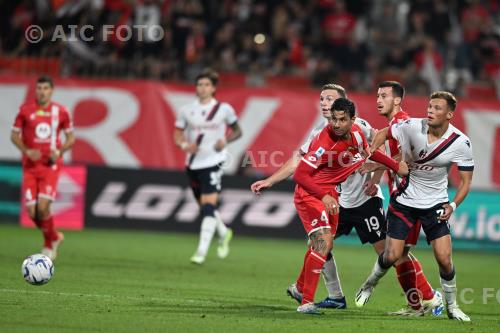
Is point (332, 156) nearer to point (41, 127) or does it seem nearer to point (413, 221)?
point (413, 221)

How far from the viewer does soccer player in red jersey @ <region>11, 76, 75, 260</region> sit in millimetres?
15062

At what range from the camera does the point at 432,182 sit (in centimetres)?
1048

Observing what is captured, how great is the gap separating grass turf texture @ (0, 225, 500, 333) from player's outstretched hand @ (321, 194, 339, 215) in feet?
3.53

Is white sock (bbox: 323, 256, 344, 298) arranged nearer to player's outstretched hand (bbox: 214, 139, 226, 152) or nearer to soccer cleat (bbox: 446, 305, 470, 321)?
soccer cleat (bbox: 446, 305, 470, 321)

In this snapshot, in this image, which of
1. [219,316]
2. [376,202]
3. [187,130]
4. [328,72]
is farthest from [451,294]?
[328,72]

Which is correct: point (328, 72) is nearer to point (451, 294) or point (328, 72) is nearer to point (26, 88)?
point (26, 88)

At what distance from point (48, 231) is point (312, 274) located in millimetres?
6125

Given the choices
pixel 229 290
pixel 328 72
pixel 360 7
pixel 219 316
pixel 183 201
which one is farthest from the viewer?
pixel 360 7

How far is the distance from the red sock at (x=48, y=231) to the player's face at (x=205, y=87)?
306 cm

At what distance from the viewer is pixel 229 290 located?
1242cm

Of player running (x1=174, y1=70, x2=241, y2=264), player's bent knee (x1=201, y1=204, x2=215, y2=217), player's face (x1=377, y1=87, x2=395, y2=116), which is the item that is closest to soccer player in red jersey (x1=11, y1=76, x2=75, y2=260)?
player running (x1=174, y1=70, x2=241, y2=264)

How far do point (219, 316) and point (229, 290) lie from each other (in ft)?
8.08

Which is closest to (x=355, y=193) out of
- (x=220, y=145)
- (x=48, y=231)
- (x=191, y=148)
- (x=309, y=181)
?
(x=309, y=181)

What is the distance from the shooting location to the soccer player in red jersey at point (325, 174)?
33.3 feet
